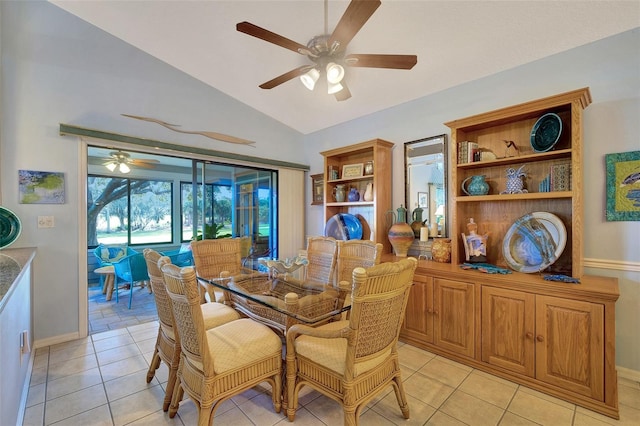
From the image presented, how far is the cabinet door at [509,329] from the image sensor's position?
2078mm

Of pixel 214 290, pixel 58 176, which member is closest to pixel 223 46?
pixel 58 176

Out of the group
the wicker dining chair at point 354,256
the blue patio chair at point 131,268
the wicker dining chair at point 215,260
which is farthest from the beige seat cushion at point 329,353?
the blue patio chair at point 131,268

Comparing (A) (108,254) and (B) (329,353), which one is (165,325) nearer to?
(B) (329,353)

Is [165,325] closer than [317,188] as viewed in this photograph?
Yes

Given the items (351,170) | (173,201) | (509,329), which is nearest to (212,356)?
(509,329)

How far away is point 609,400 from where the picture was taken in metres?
1.78

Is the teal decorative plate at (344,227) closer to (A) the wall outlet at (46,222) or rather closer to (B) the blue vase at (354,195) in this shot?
(B) the blue vase at (354,195)

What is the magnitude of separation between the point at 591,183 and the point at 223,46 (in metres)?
3.67

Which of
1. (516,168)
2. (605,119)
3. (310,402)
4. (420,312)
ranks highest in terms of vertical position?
(605,119)

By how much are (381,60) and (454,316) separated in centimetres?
221

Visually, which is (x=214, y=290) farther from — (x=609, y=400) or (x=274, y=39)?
(x=609, y=400)

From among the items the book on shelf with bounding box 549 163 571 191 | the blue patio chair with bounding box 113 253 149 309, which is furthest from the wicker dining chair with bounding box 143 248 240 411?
the book on shelf with bounding box 549 163 571 191

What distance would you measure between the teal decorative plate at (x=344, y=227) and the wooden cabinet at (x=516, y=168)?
1334mm

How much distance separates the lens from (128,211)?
231 inches
